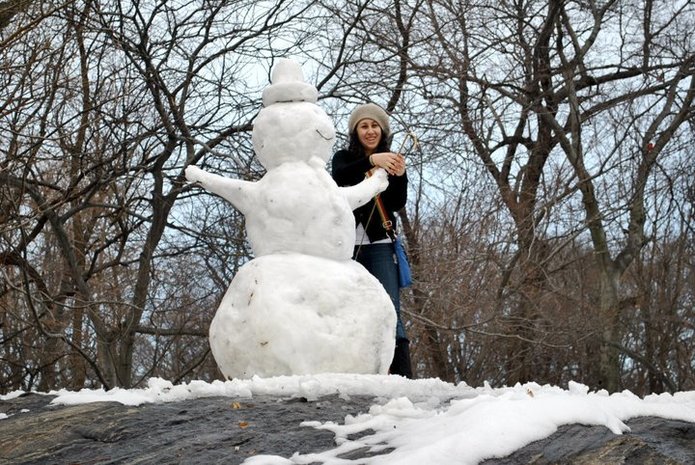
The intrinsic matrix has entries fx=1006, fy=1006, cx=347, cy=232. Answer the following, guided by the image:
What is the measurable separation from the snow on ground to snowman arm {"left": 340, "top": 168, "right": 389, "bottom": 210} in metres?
1.11

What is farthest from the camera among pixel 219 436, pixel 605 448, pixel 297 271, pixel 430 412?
pixel 297 271

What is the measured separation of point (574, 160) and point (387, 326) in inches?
283

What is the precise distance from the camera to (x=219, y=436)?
3.48m

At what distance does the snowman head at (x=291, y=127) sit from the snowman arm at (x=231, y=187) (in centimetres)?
19

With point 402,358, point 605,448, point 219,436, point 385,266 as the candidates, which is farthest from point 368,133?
point 605,448

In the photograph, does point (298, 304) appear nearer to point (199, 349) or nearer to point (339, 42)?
point (339, 42)

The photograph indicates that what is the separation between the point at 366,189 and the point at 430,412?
1.78m

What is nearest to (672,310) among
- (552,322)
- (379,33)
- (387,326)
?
(552,322)

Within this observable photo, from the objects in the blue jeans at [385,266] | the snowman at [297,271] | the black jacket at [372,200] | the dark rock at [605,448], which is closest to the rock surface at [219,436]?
the dark rock at [605,448]

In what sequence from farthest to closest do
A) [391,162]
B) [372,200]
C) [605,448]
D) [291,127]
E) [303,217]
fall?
[372,200] → [391,162] → [291,127] → [303,217] → [605,448]

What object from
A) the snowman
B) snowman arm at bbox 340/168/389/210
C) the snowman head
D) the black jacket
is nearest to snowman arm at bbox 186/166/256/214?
the snowman

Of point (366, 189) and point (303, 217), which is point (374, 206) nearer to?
point (366, 189)

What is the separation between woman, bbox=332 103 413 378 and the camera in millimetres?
5504

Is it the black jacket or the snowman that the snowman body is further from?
the black jacket
